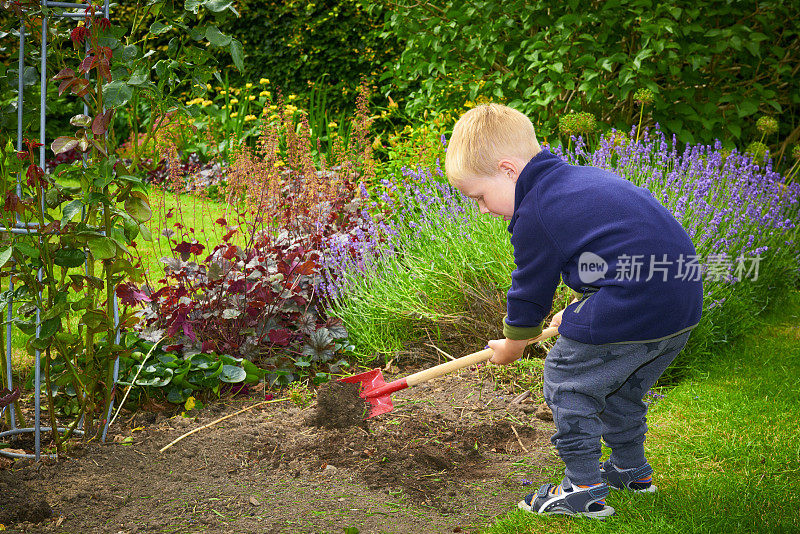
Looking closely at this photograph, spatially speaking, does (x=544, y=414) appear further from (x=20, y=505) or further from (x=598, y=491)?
(x=20, y=505)

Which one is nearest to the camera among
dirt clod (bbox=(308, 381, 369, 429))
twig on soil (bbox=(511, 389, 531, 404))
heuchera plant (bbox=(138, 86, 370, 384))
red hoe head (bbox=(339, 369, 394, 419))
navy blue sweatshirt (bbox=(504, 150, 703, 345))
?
navy blue sweatshirt (bbox=(504, 150, 703, 345))

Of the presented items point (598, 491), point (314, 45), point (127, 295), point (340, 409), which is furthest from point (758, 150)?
point (314, 45)

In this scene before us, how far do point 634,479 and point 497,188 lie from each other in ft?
3.70

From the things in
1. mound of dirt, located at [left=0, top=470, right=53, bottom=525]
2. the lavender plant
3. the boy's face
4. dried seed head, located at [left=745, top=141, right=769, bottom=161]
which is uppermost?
the boy's face

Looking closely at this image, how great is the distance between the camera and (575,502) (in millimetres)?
2355

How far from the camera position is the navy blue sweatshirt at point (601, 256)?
7.07 ft

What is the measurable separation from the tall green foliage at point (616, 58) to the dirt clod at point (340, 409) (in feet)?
8.80

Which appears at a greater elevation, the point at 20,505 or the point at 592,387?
the point at 592,387

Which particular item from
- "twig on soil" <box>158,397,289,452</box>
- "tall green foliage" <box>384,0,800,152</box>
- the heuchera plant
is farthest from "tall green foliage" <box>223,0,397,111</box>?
"twig on soil" <box>158,397,289,452</box>

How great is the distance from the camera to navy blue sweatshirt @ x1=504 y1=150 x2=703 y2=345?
215 centimetres

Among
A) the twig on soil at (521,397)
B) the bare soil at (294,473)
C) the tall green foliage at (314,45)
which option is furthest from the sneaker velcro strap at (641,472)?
the tall green foliage at (314,45)

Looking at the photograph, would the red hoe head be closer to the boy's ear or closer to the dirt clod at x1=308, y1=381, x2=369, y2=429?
the dirt clod at x1=308, y1=381, x2=369, y2=429

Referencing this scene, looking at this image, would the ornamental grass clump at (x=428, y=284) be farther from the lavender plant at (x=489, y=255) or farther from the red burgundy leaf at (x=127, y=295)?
the red burgundy leaf at (x=127, y=295)

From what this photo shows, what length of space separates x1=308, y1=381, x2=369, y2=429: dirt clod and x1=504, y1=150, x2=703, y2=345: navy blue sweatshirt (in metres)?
1.02
